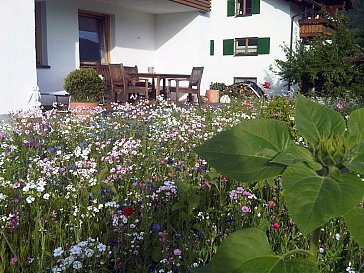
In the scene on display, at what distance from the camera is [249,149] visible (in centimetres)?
72

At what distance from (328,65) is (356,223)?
1599 centimetres

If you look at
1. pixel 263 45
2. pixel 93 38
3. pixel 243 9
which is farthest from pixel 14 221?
pixel 243 9

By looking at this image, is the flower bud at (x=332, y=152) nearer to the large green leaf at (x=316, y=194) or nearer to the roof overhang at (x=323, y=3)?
the large green leaf at (x=316, y=194)

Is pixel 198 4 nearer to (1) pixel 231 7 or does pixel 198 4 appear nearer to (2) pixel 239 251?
(1) pixel 231 7

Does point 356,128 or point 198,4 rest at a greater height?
point 198,4

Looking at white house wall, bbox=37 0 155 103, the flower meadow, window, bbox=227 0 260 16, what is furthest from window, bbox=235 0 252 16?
the flower meadow

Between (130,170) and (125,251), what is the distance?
1201 millimetres

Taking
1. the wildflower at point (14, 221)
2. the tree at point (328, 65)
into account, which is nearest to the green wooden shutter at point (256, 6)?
the tree at point (328, 65)

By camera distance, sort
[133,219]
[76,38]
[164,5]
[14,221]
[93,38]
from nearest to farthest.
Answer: [14,221]
[133,219]
[76,38]
[164,5]
[93,38]

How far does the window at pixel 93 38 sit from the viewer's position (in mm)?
13766

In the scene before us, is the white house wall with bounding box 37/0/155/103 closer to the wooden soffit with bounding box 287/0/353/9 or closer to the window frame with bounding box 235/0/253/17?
the window frame with bounding box 235/0/253/17

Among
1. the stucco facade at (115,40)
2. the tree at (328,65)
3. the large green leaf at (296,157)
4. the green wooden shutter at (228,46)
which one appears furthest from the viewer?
the green wooden shutter at (228,46)

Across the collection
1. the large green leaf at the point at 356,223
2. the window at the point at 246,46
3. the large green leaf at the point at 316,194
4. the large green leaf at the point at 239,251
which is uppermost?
the window at the point at 246,46

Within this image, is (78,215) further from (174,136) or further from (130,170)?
(174,136)
